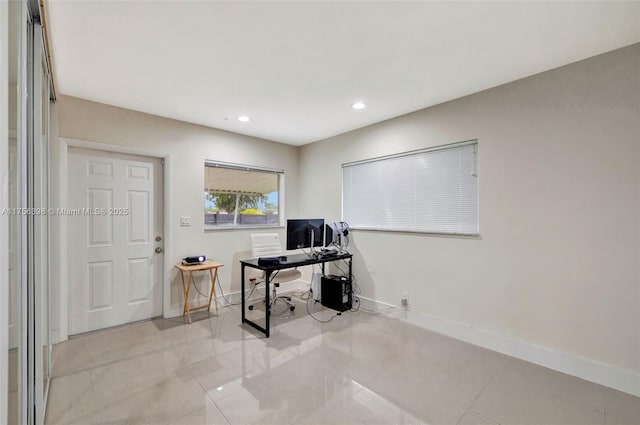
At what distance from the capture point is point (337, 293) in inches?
153

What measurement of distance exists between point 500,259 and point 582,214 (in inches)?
29.1

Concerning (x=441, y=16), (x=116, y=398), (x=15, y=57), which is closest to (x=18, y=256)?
(x=15, y=57)

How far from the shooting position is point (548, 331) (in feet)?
8.18

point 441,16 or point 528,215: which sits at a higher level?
point 441,16

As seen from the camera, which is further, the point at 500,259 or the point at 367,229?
the point at 367,229

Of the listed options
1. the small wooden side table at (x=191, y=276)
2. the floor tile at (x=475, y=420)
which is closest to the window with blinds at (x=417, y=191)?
the floor tile at (x=475, y=420)

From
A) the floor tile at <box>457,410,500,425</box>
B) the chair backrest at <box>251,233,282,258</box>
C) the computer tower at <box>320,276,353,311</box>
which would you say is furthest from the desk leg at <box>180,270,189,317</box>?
the floor tile at <box>457,410,500,425</box>

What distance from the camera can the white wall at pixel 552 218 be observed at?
2.16 metres

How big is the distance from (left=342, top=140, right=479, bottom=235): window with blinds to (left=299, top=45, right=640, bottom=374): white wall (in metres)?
0.13

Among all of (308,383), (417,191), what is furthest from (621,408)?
(417,191)

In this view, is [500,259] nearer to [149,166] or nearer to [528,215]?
[528,215]

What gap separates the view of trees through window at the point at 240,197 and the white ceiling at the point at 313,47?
4.17 feet

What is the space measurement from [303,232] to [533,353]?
8.66ft

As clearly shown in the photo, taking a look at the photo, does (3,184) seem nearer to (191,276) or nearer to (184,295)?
(191,276)
